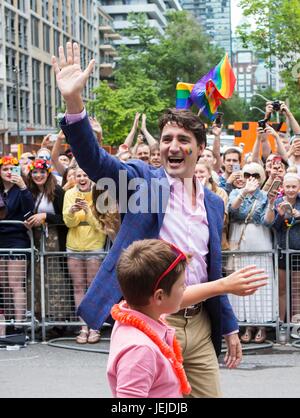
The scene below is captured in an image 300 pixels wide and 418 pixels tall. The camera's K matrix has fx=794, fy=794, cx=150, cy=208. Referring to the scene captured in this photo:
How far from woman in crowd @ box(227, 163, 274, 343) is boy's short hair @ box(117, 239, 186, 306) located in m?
5.23

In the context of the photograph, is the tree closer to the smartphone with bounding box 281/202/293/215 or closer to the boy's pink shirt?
the smartphone with bounding box 281/202/293/215

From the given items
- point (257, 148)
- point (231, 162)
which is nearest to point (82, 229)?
point (231, 162)

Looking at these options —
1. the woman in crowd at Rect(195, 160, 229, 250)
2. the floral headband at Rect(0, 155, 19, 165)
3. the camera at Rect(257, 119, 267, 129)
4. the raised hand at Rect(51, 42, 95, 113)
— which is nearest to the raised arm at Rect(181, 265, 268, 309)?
the raised hand at Rect(51, 42, 95, 113)

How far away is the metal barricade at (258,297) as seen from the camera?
8383 mm

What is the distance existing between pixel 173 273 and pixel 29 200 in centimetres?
558

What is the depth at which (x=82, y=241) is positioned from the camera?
8.63 metres

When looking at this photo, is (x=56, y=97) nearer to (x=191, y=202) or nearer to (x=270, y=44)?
(x=270, y=44)

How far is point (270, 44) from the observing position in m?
32.9

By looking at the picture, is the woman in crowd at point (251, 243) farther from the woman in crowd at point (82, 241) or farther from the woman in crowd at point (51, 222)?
the woman in crowd at point (51, 222)

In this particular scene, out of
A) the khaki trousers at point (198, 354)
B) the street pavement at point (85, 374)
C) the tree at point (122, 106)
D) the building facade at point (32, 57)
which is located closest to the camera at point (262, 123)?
the street pavement at point (85, 374)

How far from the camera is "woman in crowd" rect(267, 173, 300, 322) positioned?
8227 mm

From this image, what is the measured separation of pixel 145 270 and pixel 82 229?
566cm

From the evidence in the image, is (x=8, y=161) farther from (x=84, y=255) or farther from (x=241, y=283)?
(x=241, y=283)

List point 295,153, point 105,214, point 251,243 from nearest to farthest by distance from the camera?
point 105,214
point 251,243
point 295,153
